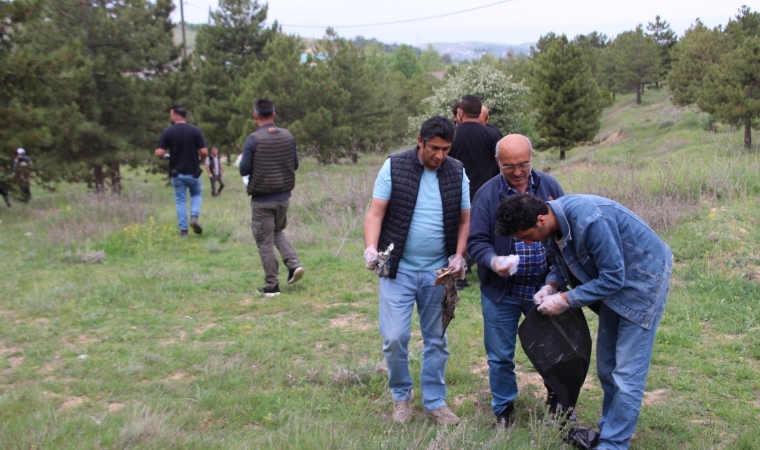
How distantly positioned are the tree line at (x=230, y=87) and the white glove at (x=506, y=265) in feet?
27.0

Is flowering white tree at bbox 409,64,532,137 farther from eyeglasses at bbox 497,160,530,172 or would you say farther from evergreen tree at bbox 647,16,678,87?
evergreen tree at bbox 647,16,678,87

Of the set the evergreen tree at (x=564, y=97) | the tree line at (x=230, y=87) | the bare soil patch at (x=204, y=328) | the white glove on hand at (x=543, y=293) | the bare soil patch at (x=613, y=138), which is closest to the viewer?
the white glove on hand at (x=543, y=293)

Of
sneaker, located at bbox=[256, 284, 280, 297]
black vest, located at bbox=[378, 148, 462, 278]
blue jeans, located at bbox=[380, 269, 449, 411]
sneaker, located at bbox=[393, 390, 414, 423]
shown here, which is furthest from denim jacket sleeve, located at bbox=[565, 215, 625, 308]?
sneaker, located at bbox=[256, 284, 280, 297]

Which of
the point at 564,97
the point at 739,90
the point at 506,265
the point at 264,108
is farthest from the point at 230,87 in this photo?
the point at 506,265

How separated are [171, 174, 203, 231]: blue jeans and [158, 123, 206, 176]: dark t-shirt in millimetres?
107

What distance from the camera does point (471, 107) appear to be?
20.3ft

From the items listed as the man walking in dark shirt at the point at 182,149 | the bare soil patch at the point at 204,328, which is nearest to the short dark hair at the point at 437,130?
the bare soil patch at the point at 204,328

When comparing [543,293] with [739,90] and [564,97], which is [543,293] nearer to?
[739,90]

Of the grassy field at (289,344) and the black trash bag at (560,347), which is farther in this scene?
the grassy field at (289,344)

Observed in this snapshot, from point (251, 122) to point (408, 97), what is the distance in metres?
17.3

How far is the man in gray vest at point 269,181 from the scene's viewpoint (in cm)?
659

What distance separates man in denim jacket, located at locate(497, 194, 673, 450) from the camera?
3037mm

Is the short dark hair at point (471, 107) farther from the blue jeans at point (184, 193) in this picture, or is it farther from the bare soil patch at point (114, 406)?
the blue jeans at point (184, 193)

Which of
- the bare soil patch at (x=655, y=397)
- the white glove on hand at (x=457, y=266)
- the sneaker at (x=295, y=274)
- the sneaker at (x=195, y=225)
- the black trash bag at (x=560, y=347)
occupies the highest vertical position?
the white glove on hand at (x=457, y=266)
